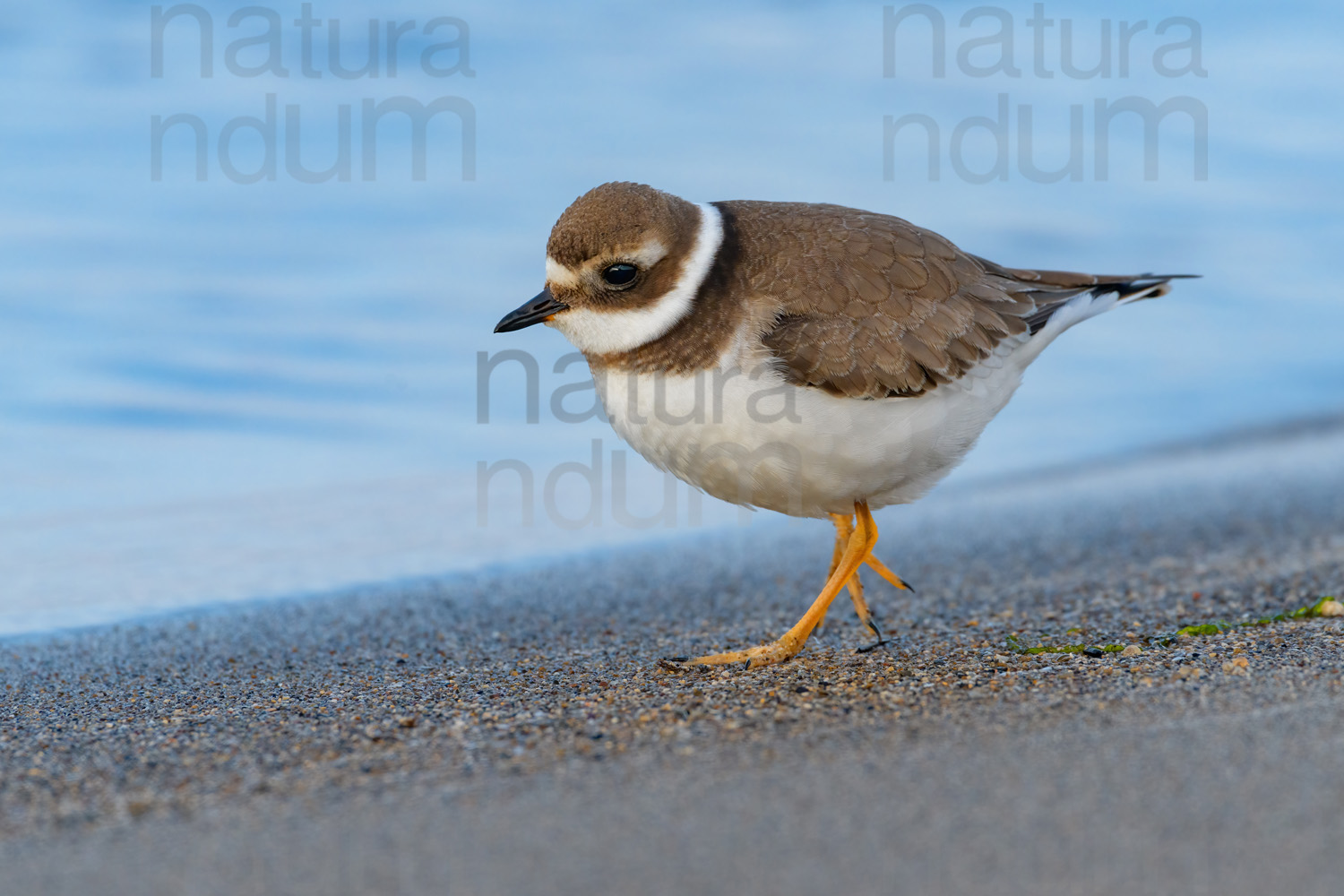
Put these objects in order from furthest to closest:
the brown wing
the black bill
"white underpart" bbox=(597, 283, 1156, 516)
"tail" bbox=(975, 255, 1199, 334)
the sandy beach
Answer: "tail" bbox=(975, 255, 1199, 334), the black bill, the brown wing, "white underpart" bbox=(597, 283, 1156, 516), the sandy beach

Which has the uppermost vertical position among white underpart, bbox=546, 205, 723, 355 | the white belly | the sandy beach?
white underpart, bbox=546, 205, 723, 355

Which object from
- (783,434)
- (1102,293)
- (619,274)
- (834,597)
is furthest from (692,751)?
(1102,293)

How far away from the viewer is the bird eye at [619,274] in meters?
5.31

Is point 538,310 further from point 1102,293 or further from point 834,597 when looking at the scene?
point 1102,293

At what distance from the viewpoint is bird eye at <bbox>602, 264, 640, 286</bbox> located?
5309mm

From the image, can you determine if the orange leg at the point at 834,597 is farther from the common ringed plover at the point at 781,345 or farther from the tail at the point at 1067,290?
the tail at the point at 1067,290

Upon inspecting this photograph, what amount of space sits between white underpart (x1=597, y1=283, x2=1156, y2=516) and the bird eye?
390mm

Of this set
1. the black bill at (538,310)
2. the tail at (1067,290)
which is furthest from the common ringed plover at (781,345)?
the tail at (1067,290)

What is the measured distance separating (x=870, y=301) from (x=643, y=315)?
37.4 inches

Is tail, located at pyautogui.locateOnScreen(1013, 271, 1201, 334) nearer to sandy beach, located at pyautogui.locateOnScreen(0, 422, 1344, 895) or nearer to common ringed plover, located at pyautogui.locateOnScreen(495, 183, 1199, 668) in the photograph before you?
common ringed plover, located at pyautogui.locateOnScreen(495, 183, 1199, 668)

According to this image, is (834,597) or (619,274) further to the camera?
(834,597)

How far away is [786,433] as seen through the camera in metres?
4.93

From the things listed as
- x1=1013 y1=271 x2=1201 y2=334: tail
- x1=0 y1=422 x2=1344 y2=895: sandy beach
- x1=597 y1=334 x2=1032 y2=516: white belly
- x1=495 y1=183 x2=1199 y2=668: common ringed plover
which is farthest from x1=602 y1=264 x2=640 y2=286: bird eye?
x1=1013 y1=271 x2=1201 y2=334: tail

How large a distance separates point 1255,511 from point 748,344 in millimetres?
5160
